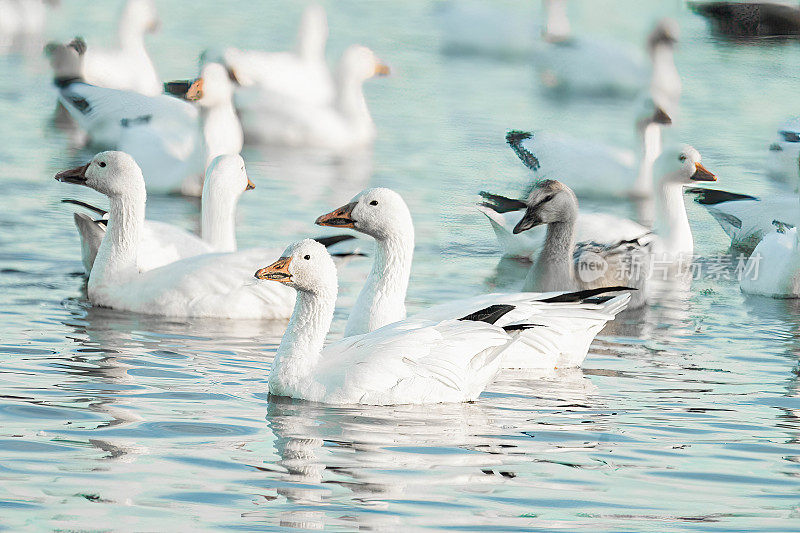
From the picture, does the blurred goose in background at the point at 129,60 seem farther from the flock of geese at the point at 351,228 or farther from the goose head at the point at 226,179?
the goose head at the point at 226,179

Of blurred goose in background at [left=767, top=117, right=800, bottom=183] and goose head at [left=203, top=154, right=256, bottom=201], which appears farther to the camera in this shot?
blurred goose in background at [left=767, top=117, right=800, bottom=183]

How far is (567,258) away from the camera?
10586 mm

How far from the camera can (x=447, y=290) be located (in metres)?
10.9

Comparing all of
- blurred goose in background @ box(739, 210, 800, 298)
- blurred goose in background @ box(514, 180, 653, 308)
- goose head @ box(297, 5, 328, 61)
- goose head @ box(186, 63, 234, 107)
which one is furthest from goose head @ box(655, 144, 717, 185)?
goose head @ box(297, 5, 328, 61)

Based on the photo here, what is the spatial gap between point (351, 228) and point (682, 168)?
4.90 m

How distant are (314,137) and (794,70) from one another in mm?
8552

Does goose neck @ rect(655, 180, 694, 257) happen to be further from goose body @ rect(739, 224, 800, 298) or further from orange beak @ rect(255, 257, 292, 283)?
orange beak @ rect(255, 257, 292, 283)

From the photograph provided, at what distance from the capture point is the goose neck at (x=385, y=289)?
860cm

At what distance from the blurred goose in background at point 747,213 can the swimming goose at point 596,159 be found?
1.37 metres

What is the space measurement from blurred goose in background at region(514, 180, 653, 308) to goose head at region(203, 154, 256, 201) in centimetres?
206

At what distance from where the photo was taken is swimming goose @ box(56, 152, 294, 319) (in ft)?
31.8

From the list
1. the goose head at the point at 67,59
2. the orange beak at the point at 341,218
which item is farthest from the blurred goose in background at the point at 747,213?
the goose head at the point at 67,59

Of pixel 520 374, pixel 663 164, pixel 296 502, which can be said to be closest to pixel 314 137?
pixel 663 164

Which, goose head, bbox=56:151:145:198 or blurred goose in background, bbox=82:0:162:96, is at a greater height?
blurred goose in background, bbox=82:0:162:96
